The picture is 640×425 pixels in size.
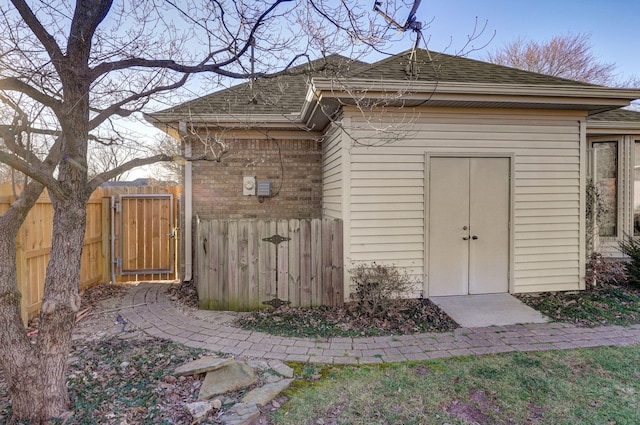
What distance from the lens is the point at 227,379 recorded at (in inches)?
122

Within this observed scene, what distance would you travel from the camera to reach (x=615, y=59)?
→ 1702 centimetres

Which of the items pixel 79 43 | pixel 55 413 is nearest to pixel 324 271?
pixel 55 413

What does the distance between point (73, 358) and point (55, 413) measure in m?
1.18

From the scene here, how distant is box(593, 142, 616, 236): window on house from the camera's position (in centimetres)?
848

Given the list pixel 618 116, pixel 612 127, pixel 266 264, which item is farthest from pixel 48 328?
pixel 618 116

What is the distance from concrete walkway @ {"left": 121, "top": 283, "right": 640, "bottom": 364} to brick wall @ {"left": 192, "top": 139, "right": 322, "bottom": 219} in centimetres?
275

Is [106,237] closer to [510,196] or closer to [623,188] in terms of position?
[510,196]

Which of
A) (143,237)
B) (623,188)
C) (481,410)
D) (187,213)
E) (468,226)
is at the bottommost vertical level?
(481,410)

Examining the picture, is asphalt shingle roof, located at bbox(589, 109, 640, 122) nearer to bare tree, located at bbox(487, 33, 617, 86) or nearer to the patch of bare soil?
the patch of bare soil

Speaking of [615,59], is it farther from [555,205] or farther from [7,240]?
[7,240]

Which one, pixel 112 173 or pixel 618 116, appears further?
pixel 618 116

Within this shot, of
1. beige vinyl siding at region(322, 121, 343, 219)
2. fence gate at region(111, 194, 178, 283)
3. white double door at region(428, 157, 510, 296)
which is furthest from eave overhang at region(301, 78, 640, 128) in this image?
fence gate at region(111, 194, 178, 283)

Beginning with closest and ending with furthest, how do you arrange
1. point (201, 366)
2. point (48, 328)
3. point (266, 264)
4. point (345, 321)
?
point (48, 328)
point (201, 366)
point (345, 321)
point (266, 264)

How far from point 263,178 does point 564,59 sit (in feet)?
61.5
